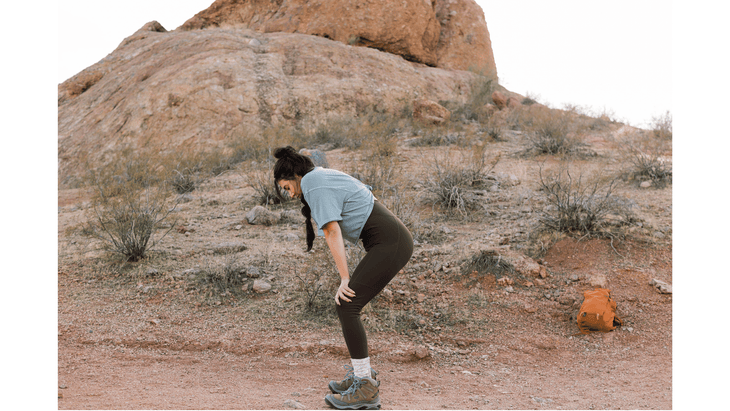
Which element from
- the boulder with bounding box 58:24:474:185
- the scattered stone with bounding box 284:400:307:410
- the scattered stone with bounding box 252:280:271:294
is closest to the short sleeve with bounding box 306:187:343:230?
the scattered stone with bounding box 284:400:307:410

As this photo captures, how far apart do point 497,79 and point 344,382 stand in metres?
16.8

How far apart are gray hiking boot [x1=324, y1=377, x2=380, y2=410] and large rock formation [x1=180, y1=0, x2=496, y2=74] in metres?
15.0

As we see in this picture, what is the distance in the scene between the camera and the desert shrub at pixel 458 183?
6070 mm

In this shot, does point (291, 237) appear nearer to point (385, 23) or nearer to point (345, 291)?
point (345, 291)

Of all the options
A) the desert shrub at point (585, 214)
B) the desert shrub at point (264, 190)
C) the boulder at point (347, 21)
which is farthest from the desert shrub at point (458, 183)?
the boulder at point (347, 21)

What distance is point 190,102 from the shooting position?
456 inches

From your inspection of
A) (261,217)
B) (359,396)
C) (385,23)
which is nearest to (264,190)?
(261,217)

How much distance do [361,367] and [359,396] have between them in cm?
15

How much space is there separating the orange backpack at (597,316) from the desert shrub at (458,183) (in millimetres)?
2314

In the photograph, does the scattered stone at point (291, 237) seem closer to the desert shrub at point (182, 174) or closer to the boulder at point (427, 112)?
the desert shrub at point (182, 174)

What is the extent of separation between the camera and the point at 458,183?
635cm

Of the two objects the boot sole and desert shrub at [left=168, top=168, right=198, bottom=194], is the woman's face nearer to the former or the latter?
the boot sole

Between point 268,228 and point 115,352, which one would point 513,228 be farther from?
point 115,352

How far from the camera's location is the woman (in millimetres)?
2250
